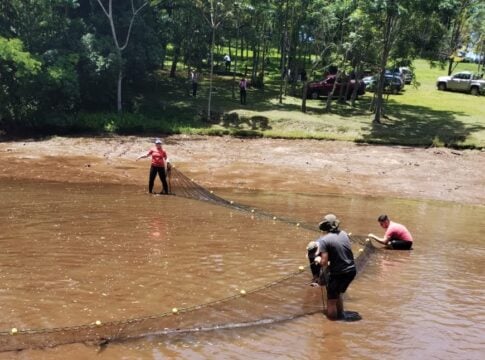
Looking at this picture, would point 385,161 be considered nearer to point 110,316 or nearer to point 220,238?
point 220,238

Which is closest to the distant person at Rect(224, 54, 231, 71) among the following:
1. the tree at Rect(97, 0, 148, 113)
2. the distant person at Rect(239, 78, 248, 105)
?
the distant person at Rect(239, 78, 248, 105)

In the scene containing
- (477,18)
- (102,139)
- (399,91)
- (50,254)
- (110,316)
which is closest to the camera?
(110,316)

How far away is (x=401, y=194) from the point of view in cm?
1850

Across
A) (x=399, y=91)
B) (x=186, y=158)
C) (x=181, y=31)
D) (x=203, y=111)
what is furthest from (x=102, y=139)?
(x=399, y=91)

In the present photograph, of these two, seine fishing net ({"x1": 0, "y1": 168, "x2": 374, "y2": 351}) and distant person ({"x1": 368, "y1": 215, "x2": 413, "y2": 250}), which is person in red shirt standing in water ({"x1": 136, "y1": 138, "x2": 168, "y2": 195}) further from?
seine fishing net ({"x1": 0, "y1": 168, "x2": 374, "y2": 351})

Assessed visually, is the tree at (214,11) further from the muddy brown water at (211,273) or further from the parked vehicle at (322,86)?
the muddy brown water at (211,273)

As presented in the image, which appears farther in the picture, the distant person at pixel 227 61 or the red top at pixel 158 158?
the distant person at pixel 227 61

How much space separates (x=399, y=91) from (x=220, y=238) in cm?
3101

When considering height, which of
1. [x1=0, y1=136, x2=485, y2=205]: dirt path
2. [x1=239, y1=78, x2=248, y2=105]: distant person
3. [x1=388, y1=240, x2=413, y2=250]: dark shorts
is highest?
[x1=239, y1=78, x2=248, y2=105]: distant person

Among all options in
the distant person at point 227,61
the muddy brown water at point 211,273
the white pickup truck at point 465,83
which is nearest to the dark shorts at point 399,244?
the muddy brown water at point 211,273

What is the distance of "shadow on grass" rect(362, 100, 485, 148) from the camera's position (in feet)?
82.8

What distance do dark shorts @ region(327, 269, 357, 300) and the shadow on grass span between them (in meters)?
18.1

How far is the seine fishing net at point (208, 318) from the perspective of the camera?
663cm

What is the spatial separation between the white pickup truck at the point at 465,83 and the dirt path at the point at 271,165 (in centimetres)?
1886
